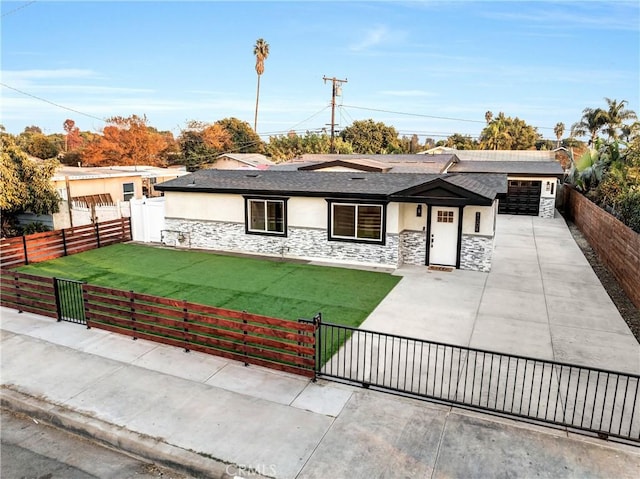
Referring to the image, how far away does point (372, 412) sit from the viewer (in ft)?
21.0

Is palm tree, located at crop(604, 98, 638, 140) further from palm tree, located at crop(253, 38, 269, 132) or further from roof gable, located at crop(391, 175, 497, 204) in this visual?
palm tree, located at crop(253, 38, 269, 132)

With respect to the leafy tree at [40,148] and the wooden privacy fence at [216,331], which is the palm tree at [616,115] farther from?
the leafy tree at [40,148]

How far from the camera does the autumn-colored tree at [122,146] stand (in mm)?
44062

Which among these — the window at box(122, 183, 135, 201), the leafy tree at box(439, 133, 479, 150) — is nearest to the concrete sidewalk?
the window at box(122, 183, 135, 201)

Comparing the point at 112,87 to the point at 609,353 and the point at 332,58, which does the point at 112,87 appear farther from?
the point at 609,353

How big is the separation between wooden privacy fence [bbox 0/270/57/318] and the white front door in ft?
36.4

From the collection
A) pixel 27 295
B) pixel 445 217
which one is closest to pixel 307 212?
pixel 445 217

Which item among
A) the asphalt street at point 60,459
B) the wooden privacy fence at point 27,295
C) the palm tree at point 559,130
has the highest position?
the palm tree at point 559,130

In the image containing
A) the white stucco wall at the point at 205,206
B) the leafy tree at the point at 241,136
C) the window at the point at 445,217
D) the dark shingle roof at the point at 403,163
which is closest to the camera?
the window at the point at 445,217

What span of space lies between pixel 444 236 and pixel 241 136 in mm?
56587

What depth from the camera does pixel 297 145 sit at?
62062 mm

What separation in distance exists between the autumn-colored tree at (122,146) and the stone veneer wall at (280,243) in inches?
1207

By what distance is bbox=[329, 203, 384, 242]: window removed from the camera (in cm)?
1477

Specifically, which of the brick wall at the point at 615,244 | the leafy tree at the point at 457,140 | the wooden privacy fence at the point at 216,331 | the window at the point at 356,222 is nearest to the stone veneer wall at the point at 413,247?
the window at the point at 356,222
